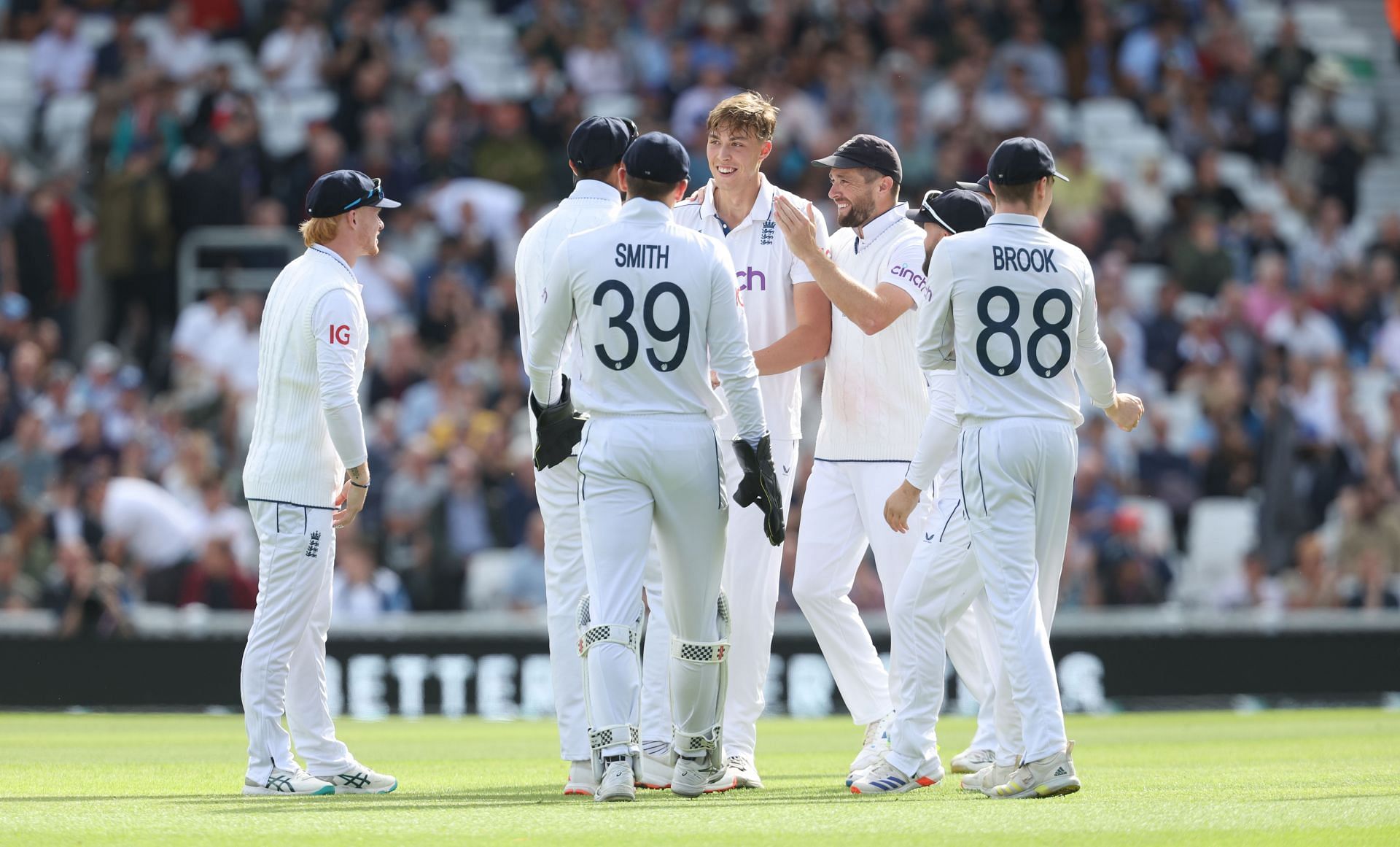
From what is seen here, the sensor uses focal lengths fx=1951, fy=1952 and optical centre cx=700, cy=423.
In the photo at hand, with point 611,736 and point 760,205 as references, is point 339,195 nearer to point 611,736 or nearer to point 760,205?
point 760,205

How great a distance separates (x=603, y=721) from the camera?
7219mm

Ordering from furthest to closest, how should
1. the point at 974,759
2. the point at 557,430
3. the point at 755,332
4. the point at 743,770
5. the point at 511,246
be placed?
the point at 511,246, the point at 974,759, the point at 755,332, the point at 743,770, the point at 557,430

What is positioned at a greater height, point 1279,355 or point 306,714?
point 1279,355

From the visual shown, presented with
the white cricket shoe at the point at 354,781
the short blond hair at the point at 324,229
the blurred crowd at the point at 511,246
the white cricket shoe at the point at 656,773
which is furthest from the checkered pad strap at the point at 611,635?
the blurred crowd at the point at 511,246

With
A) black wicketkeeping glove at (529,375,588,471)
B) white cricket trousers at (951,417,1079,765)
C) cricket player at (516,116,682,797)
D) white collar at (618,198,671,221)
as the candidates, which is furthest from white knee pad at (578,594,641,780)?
white collar at (618,198,671,221)

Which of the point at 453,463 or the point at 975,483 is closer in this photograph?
the point at 975,483

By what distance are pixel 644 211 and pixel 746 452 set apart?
3.23 ft

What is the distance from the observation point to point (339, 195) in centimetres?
805

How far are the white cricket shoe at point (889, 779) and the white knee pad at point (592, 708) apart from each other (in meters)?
1.01

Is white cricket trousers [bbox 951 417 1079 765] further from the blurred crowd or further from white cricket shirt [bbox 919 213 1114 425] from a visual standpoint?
the blurred crowd

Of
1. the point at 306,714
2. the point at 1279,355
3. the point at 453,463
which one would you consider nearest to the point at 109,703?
the point at 453,463

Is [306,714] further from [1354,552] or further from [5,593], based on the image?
[1354,552]

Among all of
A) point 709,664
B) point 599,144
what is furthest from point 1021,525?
point 599,144

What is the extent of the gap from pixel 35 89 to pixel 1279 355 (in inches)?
499
